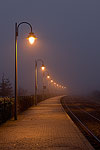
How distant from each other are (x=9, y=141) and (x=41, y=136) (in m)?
1.55

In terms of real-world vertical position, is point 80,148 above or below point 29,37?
below

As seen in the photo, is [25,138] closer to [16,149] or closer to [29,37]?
[16,149]

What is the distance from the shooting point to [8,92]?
403 feet

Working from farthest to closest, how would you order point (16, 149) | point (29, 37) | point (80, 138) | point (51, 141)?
point (29, 37), point (80, 138), point (51, 141), point (16, 149)

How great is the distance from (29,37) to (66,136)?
784 centimetres

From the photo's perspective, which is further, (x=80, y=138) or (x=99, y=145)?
(x=80, y=138)

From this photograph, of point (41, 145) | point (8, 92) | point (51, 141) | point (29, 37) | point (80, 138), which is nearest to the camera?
point (41, 145)

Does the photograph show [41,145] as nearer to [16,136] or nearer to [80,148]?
[80,148]

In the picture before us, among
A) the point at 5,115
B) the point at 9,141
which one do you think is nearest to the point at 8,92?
the point at 5,115

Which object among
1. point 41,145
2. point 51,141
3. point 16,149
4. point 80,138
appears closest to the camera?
point 16,149

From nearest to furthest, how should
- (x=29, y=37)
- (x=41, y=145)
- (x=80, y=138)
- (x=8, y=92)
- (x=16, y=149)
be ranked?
(x=16, y=149), (x=41, y=145), (x=80, y=138), (x=29, y=37), (x=8, y=92)

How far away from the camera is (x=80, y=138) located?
10992mm

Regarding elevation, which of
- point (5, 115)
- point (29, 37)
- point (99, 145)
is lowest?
point (99, 145)

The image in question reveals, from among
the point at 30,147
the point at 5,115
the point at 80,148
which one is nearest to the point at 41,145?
the point at 30,147
